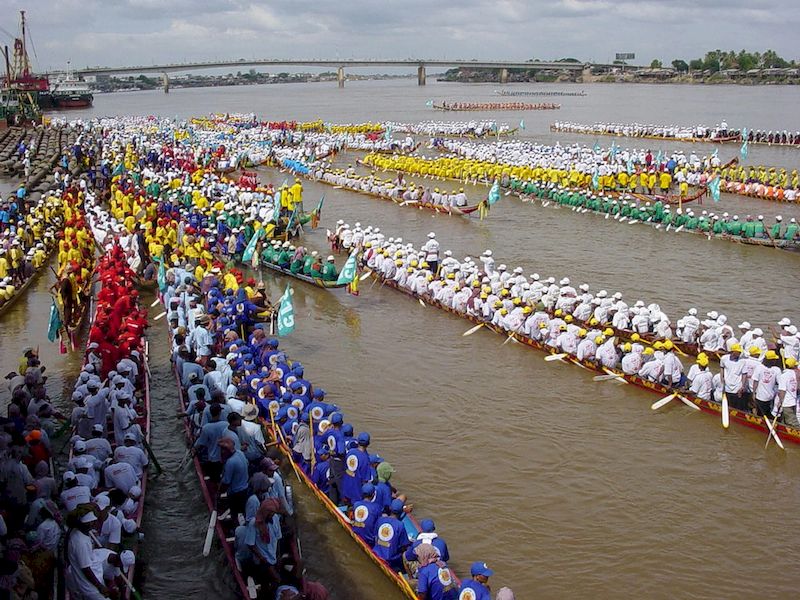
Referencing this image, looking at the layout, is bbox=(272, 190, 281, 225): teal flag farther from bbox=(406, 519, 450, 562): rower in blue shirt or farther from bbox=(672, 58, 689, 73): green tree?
bbox=(672, 58, 689, 73): green tree

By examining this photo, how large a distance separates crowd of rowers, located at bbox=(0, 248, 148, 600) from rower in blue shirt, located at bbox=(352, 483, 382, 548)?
7.69ft

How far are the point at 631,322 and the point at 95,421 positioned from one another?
385 inches

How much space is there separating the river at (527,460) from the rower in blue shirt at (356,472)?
0.73m

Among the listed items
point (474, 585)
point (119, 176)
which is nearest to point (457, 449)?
point (474, 585)

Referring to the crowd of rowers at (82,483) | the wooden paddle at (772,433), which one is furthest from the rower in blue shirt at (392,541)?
the wooden paddle at (772,433)

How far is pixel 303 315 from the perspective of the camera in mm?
17859

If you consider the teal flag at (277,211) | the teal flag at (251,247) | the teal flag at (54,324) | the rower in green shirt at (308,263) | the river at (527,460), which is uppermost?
the teal flag at (277,211)

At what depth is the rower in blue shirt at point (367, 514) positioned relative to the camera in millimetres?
8266

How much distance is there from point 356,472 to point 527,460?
3497 mm

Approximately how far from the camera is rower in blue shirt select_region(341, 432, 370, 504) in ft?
28.5

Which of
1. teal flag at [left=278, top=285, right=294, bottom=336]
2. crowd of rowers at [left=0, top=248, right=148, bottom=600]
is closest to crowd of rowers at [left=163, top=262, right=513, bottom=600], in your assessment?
crowd of rowers at [left=0, top=248, right=148, bottom=600]

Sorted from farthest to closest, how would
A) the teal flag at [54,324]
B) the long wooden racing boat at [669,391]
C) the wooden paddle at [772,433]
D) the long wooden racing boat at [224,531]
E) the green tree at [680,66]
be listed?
the green tree at [680,66]
the teal flag at [54,324]
the long wooden racing boat at [669,391]
the wooden paddle at [772,433]
the long wooden racing boat at [224,531]

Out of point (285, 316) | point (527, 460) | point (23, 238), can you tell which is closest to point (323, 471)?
point (527, 460)

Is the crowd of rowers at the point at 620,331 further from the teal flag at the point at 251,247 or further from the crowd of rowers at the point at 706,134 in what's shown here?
the crowd of rowers at the point at 706,134
